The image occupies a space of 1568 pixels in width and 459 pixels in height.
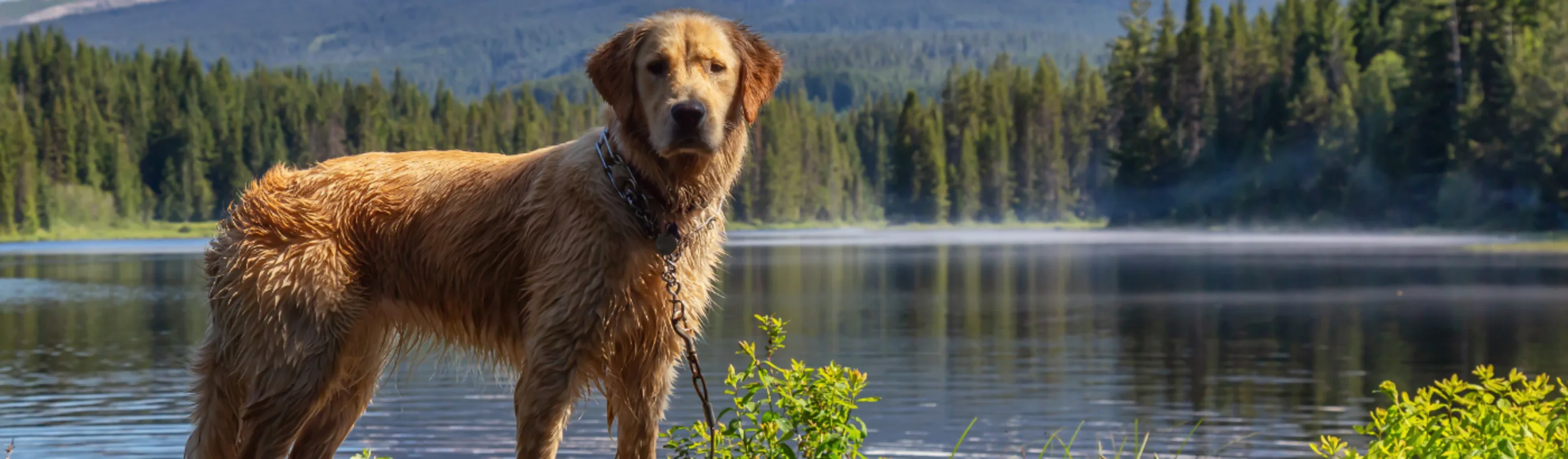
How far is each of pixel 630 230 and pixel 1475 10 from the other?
81.5m

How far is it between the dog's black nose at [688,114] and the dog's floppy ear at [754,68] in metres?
0.33

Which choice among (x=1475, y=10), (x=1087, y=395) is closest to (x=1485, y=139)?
(x=1475, y=10)

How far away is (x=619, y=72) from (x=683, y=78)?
0.91 ft

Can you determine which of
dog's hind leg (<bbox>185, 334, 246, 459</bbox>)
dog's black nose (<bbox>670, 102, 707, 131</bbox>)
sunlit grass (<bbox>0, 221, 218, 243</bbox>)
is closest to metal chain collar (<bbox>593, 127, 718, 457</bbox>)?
dog's black nose (<bbox>670, 102, 707, 131</bbox>)

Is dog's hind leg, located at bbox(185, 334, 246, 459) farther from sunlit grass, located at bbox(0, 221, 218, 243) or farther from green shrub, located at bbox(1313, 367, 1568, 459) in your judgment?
sunlit grass, located at bbox(0, 221, 218, 243)

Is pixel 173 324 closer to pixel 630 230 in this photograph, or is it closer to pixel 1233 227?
pixel 630 230

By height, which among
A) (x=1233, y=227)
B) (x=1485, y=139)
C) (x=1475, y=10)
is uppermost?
(x=1475, y=10)

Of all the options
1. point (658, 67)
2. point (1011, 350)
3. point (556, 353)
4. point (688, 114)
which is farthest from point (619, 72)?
point (1011, 350)

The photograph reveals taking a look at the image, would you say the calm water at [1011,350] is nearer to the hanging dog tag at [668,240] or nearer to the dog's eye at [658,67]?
the hanging dog tag at [668,240]

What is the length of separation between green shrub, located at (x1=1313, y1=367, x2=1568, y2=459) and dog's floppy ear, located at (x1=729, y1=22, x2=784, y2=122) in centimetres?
258

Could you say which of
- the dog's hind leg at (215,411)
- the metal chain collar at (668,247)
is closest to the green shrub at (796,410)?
the metal chain collar at (668,247)

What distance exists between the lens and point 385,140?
159m

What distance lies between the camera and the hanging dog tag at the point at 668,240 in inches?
216

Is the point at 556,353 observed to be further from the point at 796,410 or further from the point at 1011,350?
the point at 1011,350
